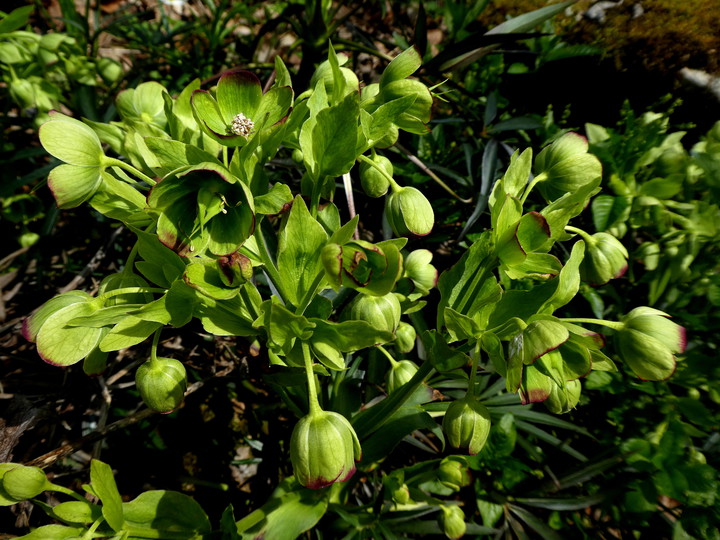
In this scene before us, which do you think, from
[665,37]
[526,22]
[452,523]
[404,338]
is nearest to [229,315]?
[404,338]

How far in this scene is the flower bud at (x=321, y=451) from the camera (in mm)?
505

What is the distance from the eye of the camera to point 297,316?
1.68 feet

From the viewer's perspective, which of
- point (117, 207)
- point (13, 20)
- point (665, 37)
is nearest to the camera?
point (117, 207)

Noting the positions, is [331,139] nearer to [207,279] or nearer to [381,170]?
[381,170]

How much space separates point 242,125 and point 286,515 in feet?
2.02

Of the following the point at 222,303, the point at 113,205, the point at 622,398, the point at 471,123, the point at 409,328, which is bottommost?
the point at 622,398

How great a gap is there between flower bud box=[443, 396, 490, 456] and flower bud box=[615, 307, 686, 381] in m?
0.19

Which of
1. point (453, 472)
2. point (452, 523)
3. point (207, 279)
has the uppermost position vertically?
point (207, 279)

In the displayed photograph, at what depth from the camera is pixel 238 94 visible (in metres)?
0.61

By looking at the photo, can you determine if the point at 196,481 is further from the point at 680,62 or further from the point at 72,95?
the point at 680,62

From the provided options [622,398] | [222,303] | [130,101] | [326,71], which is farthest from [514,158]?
[622,398]

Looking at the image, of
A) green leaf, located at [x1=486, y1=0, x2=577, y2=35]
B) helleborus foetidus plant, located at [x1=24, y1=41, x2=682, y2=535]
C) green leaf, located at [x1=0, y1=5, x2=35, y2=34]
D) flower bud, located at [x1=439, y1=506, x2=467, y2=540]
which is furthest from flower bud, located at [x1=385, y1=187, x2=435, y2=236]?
green leaf, located at [x1=0, y1=5, x2=35, y2=34]

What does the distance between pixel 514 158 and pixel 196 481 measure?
99 cm

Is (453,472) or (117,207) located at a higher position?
(117,207)
